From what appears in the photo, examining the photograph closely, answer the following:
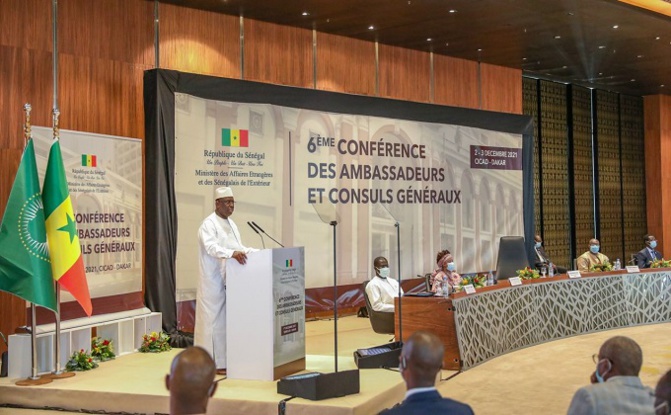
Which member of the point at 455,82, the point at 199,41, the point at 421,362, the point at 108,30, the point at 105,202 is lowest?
the point at 421,362

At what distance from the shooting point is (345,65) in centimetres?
1121

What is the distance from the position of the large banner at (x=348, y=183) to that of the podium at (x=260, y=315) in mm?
1957

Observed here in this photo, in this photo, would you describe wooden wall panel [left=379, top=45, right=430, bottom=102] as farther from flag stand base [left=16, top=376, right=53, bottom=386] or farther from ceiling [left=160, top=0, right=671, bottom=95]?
flag stand base [left=16, top=376, right=53, bottom=386]

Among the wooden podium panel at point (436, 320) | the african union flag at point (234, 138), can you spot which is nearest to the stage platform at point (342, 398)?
the wooden podium panel at point (436, 320)

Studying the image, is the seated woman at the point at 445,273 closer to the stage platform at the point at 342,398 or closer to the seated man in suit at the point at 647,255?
the stage platform at the point at 342,398

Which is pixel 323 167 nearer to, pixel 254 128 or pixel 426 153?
pixel 254 128

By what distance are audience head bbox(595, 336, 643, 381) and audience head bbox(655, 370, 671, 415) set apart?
0.29ft

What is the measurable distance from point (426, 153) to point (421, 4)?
280 centimetres

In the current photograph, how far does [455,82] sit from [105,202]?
681 centimetres

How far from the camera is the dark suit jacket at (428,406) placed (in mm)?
2305

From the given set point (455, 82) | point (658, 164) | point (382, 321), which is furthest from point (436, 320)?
point (658, 164)

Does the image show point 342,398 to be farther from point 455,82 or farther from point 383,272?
point 455,82

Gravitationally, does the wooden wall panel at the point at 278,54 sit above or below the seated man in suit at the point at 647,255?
above

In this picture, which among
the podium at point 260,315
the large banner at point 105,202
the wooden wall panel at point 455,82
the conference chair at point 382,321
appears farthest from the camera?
the wooden wall panel at point 455,82
